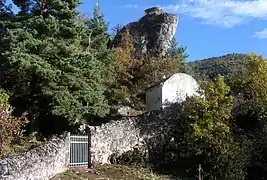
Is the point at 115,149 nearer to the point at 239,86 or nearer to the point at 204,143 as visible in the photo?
the point at 204,143

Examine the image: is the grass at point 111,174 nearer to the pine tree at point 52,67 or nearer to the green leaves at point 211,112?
the green leaves at point 211,112

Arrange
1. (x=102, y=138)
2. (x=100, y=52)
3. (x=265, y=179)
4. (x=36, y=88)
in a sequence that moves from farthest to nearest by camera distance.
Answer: (x=100, y=52) < (x=36, y=88) < (x=102, y=138) < (x=265, y=179)

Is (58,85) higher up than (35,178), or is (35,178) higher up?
(58,85)

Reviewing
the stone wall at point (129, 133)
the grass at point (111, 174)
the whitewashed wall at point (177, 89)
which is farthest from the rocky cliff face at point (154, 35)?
the grass at point (111, 174)

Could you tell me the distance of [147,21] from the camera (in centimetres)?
4484

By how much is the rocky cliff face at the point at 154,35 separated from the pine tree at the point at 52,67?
15475 millimetres

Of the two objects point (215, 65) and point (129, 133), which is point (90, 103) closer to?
point (129, 133)

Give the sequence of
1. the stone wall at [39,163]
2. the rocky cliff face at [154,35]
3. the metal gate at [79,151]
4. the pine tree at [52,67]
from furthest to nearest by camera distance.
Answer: the rocky cliff face at [154,35] → the pine tree at [52,67] → the metal gate at [79,151] → the stone wall at [39,163]

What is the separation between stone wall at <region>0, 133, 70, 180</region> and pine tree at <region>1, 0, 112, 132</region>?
15.8 feet

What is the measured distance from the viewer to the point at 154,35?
43531 millimetres

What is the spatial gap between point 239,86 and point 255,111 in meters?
3.41

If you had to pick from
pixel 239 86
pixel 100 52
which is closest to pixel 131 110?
pixel 100 52

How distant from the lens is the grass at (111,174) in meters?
18.1

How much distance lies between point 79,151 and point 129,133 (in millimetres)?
3946
